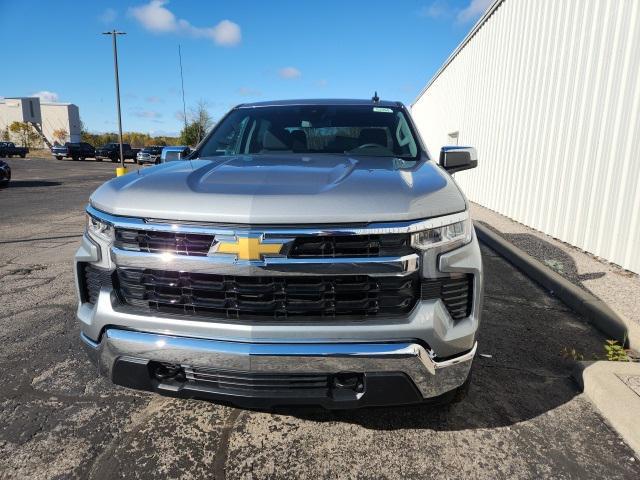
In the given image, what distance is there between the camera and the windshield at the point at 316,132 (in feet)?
10.6

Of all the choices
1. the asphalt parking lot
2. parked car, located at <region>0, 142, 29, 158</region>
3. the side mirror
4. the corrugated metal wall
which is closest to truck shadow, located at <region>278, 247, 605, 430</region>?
the asphalt parking lot

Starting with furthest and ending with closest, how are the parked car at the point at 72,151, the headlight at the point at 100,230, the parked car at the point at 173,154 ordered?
the parked car at the point at 72,151
the parked car at the point at 173,154
the headlight at the point at 100,230

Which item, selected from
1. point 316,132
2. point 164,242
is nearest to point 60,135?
point 316,132

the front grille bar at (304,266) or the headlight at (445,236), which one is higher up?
the headlight at (445,236)

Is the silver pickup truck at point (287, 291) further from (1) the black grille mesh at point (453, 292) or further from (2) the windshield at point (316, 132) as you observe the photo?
(2) the windshield at point (316, 132)

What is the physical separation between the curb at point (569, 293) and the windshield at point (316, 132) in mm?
2182

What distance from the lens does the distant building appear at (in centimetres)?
6850

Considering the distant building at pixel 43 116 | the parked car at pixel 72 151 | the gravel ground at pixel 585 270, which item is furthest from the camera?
the distant building at pixel 43 116

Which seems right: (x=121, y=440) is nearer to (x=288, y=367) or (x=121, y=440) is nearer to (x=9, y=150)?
(x=288, y=367)

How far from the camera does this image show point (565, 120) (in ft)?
22.5

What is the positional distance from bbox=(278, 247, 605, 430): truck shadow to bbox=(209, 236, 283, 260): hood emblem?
2.46ft

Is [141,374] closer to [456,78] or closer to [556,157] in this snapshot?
[556,157]

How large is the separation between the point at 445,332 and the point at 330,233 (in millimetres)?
650

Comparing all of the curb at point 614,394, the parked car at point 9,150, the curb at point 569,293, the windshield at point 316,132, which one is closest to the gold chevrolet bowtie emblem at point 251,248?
the windshield at point 316,132
